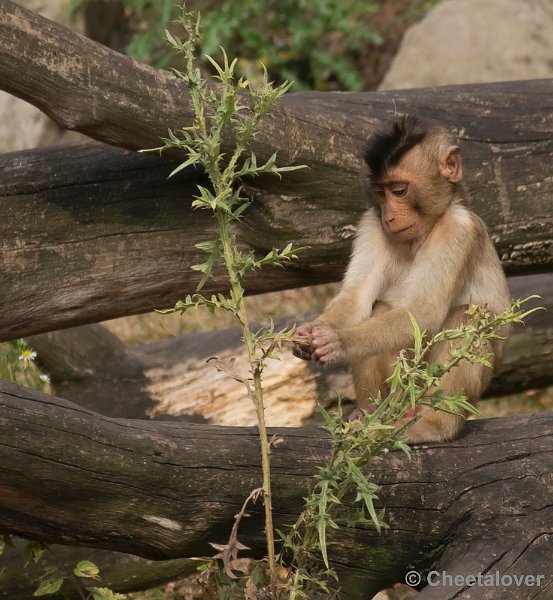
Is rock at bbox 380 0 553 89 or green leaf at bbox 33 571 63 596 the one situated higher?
rock at bbox 380 0 553 89

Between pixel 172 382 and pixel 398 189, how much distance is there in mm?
2119

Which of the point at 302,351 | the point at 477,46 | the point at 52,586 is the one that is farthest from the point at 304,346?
the point at 477,46

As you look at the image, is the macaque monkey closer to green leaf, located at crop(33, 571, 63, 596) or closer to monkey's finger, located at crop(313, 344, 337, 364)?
monkey's finger, located at crop(313, 344, 337, 364)

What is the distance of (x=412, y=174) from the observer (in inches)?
197

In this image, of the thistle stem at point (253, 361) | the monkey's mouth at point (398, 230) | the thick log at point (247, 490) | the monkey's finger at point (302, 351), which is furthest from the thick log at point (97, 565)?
the monkey's mouth at point (398, 230)

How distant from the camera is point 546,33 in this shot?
10945mm

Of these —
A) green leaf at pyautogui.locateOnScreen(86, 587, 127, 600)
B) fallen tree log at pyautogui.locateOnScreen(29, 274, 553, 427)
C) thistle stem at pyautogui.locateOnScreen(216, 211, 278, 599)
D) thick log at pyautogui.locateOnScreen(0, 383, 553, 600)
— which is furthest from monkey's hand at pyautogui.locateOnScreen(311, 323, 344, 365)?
fallen tree log at pyautogui.locateOnScreen(29, 274, 553, 427)

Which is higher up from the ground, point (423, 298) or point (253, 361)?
point (423, 298)

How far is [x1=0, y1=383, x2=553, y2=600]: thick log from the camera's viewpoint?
365 centimetres

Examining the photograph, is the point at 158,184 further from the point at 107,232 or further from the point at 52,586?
the point at 52,586

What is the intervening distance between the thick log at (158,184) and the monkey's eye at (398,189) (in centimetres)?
38

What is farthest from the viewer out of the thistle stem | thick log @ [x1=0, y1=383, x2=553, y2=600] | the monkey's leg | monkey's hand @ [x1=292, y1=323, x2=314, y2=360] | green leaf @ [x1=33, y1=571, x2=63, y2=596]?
the monkey's leg

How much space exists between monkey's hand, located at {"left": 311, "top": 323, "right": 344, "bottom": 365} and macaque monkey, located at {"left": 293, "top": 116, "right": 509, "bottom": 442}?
221 millimetres

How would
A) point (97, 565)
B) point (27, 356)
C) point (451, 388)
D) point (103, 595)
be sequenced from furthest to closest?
point (27, 356), point (97, 565), point (451, 388), point (103, 595)
